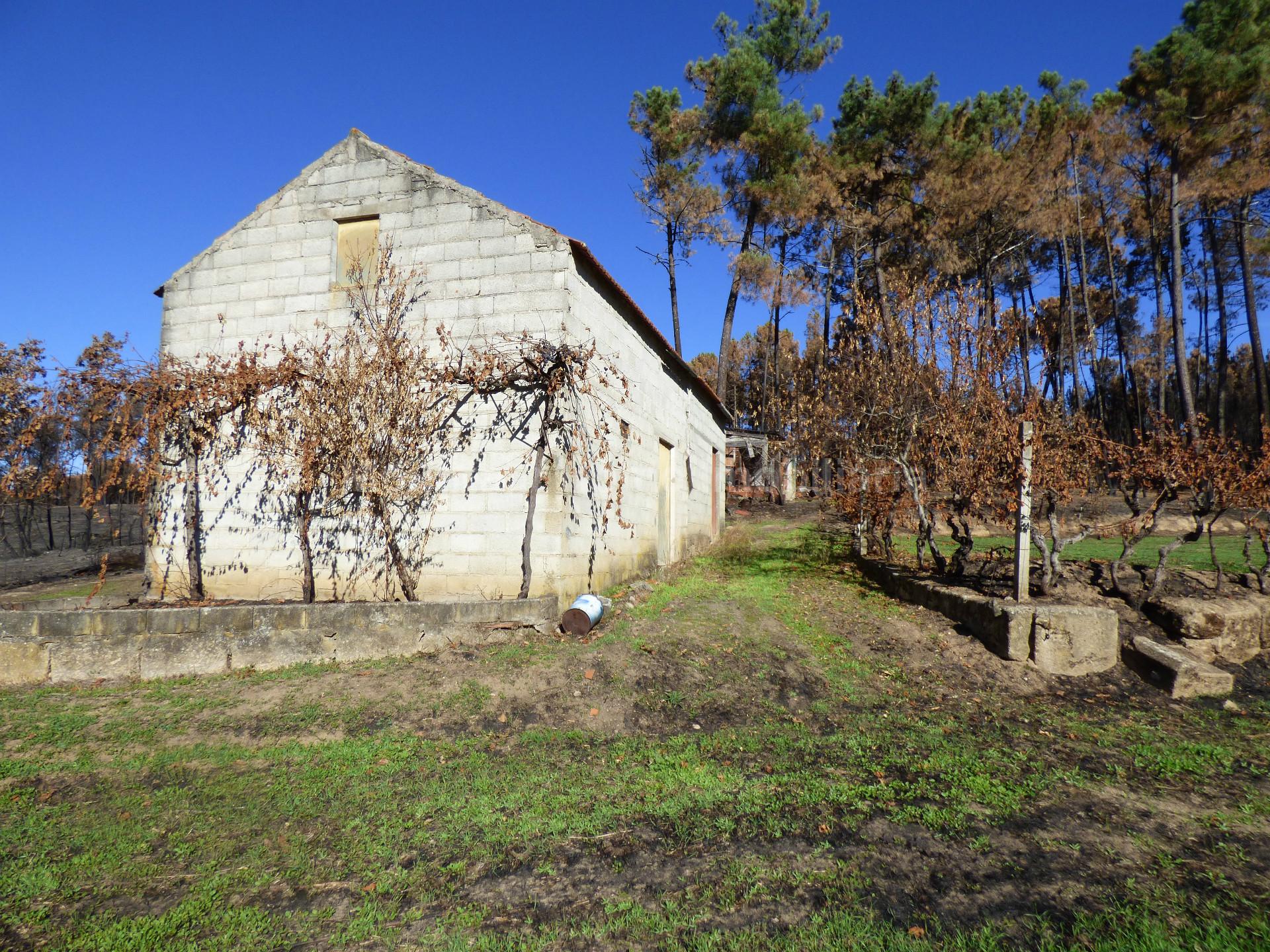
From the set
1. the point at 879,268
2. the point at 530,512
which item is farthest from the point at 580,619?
the point at 879,268

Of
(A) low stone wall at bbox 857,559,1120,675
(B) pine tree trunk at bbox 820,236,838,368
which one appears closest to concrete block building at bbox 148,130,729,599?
(A) low stone wall at bbox 857,559,1120,675

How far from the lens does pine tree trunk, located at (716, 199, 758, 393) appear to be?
71.4 feet

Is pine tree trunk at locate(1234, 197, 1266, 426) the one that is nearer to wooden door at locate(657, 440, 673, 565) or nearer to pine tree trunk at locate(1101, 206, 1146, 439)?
pine tree trunk at locate(1101, 206, 1146, 439)

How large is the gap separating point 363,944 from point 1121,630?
743 cm

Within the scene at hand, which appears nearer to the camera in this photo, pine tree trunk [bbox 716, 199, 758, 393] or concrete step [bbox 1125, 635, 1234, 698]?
concrete step [bbox 1125, 635, 1234, 698]

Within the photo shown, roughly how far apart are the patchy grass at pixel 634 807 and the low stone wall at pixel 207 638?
0.79 feet

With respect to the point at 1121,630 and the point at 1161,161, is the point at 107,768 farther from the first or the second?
the point at 1161,161

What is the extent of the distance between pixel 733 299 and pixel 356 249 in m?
16.6

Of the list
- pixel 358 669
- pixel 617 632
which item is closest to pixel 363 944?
pixel 358 669

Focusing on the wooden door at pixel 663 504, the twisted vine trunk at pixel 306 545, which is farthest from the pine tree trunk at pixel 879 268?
the twisted vine trunk at pixel 306 545

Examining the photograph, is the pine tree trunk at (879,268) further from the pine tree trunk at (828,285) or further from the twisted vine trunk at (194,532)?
the twisted vine trunk at (194,532)

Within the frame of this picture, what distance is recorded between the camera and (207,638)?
617 cm

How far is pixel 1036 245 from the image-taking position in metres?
26.0

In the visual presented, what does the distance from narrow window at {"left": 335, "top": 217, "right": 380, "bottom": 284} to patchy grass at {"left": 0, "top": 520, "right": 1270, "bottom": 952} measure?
4883 mm
